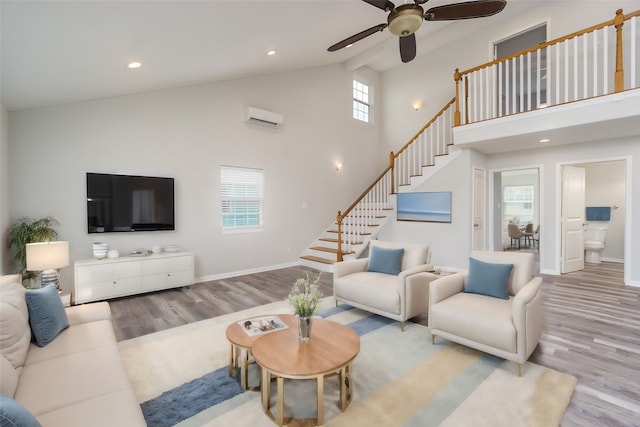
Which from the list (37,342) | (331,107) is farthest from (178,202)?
(331,107)

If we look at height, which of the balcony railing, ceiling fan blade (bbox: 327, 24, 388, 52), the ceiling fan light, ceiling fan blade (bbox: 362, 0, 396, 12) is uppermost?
the balcony railing

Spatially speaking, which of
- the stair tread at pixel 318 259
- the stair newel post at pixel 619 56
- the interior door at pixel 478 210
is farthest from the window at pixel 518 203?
the stair tread at pixel 318 259

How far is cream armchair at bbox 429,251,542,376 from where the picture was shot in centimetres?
241

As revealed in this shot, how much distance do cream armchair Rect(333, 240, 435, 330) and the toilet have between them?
550 centimetres

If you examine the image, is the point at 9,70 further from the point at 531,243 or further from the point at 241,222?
the point at 531,243

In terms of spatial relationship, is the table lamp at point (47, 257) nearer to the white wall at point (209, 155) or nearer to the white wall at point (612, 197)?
the white wall at point (209, 155)

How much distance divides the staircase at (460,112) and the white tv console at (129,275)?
2712 millimetres

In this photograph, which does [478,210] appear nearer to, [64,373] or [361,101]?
[361,101]

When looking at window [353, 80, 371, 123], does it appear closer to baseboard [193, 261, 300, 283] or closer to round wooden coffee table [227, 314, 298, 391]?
baseboard [193, 261, 300, 283]

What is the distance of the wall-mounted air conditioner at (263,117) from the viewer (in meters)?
5.79

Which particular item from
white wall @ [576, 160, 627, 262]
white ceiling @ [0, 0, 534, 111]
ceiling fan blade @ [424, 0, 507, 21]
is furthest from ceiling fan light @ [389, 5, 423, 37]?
white wall @ [576, 160, 627, 262]

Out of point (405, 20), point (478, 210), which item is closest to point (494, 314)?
point (405, 20)

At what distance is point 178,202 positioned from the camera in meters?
5.16

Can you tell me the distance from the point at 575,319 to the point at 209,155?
5746mm
